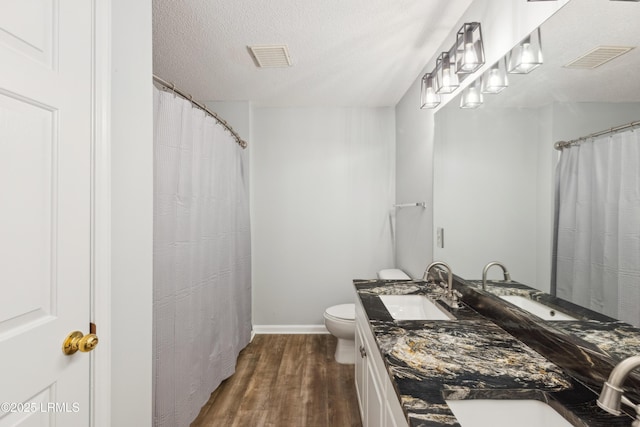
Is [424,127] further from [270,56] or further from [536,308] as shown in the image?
[536,308]

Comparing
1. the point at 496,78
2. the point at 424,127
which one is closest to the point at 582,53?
the point at 496,78

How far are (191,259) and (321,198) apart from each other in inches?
67.8

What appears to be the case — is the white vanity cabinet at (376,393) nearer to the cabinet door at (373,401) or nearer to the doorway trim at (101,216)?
the cabinet door at (373,401)

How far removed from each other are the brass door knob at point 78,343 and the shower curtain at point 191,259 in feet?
1.73

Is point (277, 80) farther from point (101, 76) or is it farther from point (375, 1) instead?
point (101, 76)

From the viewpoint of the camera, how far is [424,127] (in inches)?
93.4

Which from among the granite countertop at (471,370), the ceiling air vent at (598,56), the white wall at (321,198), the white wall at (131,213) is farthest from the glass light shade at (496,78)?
the white wall at (321,198)

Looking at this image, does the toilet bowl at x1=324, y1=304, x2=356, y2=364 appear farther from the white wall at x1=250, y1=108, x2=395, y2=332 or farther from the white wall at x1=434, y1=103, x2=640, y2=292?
the white wall at x1=434, y1=103, x2=640, y2=292

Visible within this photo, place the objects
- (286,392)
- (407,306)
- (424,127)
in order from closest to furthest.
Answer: (407,306)
(286,392)
(424,127)

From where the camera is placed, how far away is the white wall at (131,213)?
111 centimetres

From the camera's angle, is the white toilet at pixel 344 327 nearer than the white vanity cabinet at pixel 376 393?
No

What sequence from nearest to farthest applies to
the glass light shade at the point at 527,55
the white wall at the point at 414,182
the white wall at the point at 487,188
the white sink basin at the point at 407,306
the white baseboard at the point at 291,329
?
the glass light shade at the point at 527,55, the white wall at the point at 487,188, the white sink basin at the point at 407,306, the white wall at the point at 414,182, the white baseboard at the point at 291,329

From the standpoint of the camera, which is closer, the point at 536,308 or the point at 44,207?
the point at 44,207

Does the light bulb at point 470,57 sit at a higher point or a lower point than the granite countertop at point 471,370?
higher
